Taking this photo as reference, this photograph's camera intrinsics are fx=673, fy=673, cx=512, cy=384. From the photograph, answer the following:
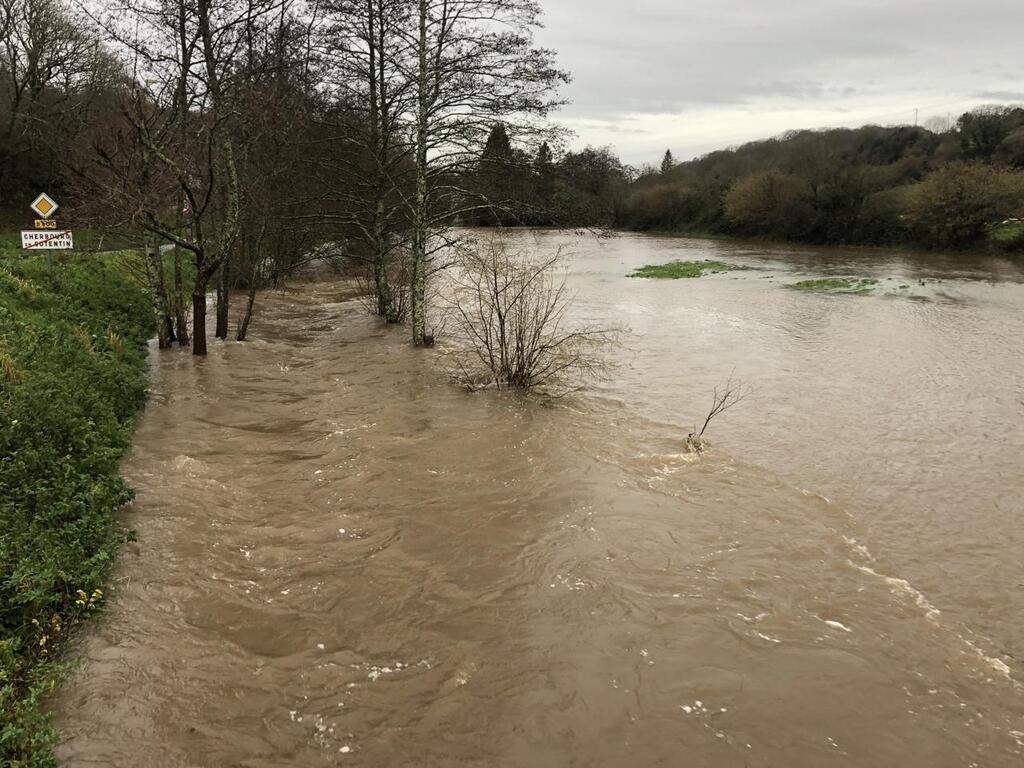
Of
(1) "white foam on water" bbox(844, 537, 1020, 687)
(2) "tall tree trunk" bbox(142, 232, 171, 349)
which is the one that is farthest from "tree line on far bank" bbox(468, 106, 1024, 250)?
(1) "white foam on water" bbox(844, 537, 1020, 687)

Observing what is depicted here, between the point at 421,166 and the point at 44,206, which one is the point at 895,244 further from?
the point at 44,206

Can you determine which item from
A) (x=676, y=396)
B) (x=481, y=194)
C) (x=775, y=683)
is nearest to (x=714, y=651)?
(x=775, y=683)

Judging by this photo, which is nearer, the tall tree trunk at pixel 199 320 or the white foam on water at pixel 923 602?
Answer: the white foam on water at pixel 923 602

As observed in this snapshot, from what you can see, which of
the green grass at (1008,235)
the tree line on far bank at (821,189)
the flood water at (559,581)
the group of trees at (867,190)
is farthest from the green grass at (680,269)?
the flood water at (559,581)

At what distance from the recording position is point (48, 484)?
616cm

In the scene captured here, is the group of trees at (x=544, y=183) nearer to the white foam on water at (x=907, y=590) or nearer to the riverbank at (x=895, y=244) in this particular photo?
the white foam on water at (x=907, y=590)

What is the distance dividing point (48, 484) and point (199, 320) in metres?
7.69

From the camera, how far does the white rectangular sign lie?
1316 cm

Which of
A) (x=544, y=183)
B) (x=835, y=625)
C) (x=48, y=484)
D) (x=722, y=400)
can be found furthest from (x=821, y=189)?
(x=48, y=484)

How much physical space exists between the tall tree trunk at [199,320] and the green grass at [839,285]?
2211 centimetres

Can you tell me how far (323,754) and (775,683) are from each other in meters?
3.07

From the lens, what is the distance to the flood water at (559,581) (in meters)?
4.23

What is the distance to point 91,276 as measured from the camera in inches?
642

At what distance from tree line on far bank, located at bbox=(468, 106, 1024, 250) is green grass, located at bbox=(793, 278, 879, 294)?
8.86m
